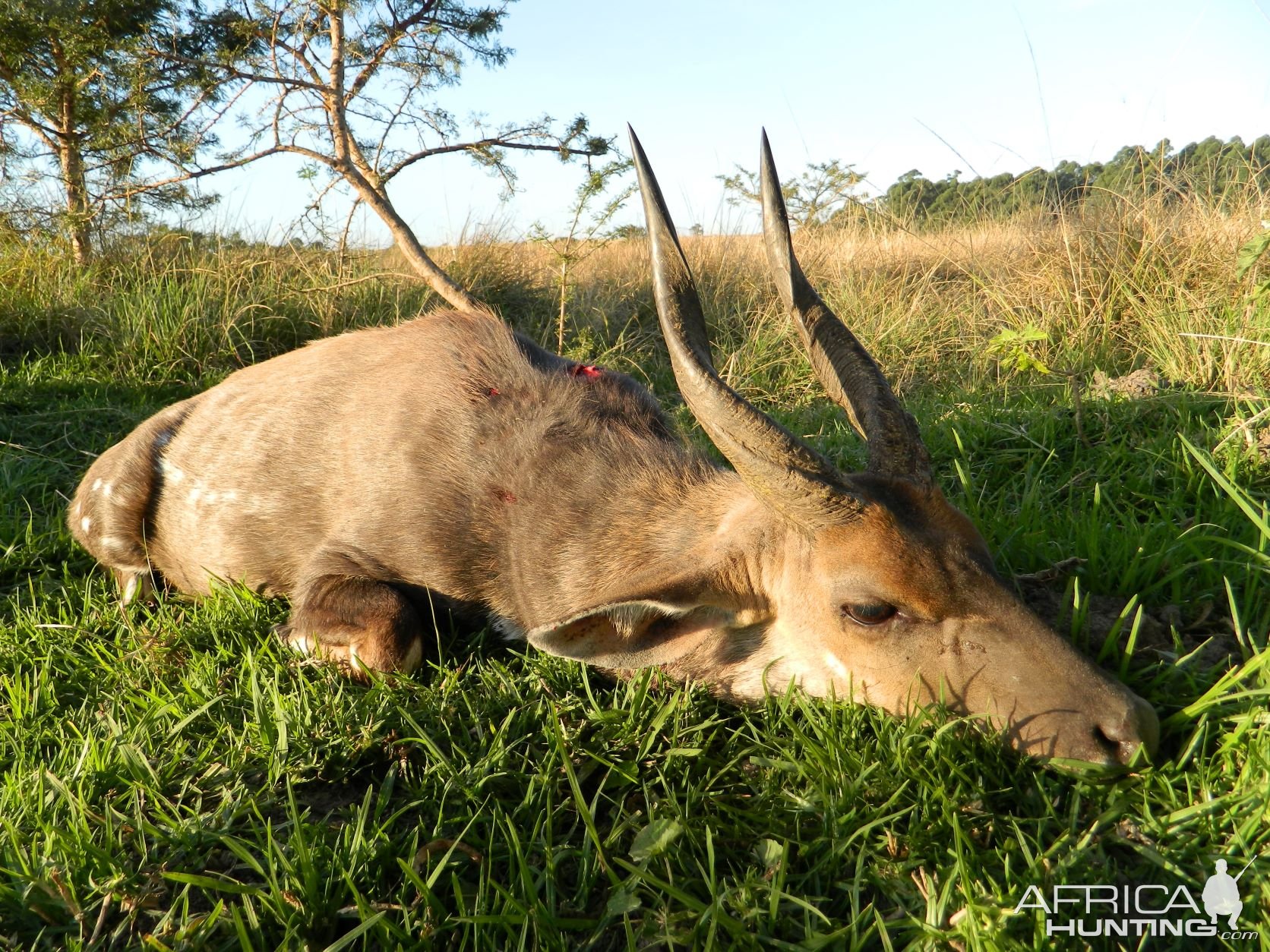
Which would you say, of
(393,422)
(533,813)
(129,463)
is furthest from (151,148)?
(533,813)

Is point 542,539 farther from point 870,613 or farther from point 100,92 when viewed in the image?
point 100,92

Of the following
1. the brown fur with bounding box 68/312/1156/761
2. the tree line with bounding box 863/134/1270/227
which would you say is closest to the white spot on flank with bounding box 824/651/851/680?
the brown fur with bounding box 68/312/1156/761

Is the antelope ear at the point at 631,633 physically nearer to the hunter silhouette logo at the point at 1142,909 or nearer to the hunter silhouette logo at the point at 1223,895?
the hunter silhouette logo at the point at 1142,909

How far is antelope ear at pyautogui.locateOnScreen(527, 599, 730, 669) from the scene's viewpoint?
2549 mm

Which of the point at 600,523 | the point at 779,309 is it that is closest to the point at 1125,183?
the point at 779,309

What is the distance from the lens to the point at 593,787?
2.52 m

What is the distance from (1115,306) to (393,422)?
5895mm

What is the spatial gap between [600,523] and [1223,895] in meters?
1.98

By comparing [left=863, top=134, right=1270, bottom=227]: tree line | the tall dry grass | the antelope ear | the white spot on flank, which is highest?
[left=863, top=134, right=1270, bottom=227]: tree line

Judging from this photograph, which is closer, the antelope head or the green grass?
the green grass

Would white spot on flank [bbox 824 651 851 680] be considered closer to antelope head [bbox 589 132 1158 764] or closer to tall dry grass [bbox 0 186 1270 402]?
antelope head [bbox 589 132 1158 764]

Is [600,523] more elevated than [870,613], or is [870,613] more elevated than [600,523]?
[600,523]

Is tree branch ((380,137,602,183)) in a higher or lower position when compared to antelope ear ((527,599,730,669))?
higher

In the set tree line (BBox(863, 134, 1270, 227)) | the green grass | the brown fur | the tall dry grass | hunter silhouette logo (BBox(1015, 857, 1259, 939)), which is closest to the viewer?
hunter silhouette logo (BBox(1015, 857, 1259, 939))
